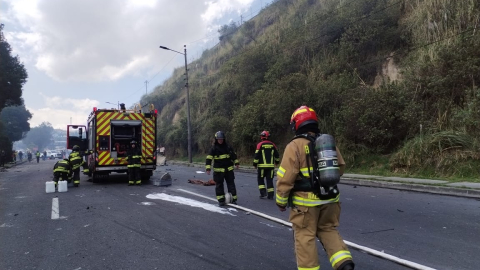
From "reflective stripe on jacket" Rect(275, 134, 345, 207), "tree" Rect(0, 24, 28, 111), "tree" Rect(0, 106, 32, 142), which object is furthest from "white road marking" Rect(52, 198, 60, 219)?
"tree" Rect(0, 106, 32, 142)

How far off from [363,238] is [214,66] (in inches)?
1646

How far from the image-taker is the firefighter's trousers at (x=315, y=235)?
10.9ft

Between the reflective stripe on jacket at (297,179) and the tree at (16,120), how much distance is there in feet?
229

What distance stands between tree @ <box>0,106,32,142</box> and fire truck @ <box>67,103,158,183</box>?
58.1m

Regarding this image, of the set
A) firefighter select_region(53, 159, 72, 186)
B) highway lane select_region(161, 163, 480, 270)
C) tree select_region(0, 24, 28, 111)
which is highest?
tree select_region(0, 24, 28, 111)

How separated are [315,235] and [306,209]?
0.28m

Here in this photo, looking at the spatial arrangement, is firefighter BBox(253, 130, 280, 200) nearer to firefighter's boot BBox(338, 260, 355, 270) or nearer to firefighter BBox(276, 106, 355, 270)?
firefighter BBox(276, 106, 355, 270)

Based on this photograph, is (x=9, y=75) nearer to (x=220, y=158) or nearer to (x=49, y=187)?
(x=49, y=187)

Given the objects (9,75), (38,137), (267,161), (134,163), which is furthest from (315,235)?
(38,137)

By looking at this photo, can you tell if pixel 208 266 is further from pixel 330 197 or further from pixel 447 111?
pixel 447 111

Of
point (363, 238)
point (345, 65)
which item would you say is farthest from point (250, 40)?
point (363, 238)

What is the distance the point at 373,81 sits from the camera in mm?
20109

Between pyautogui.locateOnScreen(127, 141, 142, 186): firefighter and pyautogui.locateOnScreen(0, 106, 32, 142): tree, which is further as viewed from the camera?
pyautogui.locateOnScreen(0, 106, 32, 142): tree

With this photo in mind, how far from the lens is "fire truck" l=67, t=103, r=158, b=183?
13.3m
